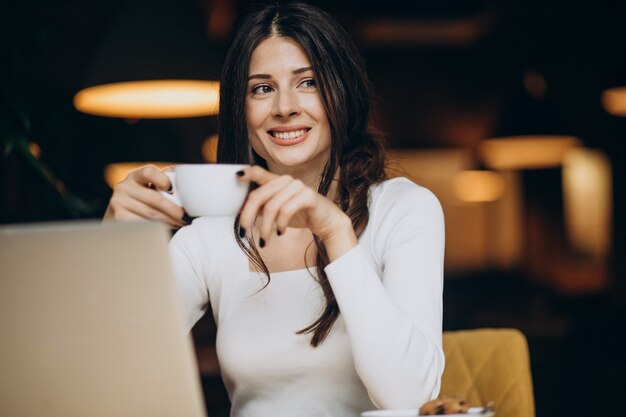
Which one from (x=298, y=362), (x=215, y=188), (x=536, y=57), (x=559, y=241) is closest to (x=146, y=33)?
(x=298, y=362)

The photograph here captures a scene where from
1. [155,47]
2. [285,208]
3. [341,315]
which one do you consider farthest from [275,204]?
[155,47]

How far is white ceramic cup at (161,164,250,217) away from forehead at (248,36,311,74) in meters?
0.61

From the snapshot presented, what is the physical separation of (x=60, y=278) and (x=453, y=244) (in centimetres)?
1020

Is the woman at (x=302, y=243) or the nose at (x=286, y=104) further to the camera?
the nose at (x=286, y=104)

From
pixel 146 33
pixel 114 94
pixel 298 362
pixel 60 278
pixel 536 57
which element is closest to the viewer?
pixel 60 278

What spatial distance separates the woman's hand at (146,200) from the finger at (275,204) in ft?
0.34

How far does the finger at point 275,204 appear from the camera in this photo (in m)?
0.84

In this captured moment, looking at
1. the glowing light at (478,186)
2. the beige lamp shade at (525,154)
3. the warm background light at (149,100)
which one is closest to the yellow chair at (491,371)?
the warm background light at (149,100)

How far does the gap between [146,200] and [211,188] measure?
0.42 feet

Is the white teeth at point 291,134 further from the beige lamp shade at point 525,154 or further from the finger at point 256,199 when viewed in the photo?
the beige lamp shade at point 525,154

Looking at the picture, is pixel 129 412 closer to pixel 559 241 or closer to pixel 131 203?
pixel 131 203

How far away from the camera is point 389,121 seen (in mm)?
8500

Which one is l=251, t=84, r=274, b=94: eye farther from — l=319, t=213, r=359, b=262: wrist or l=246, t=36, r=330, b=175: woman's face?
l=319, t=213, r=359, b=262: wrist

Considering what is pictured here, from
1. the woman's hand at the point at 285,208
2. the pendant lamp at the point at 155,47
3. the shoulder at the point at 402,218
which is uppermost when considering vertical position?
the pendant lamp at the point at 155,47
